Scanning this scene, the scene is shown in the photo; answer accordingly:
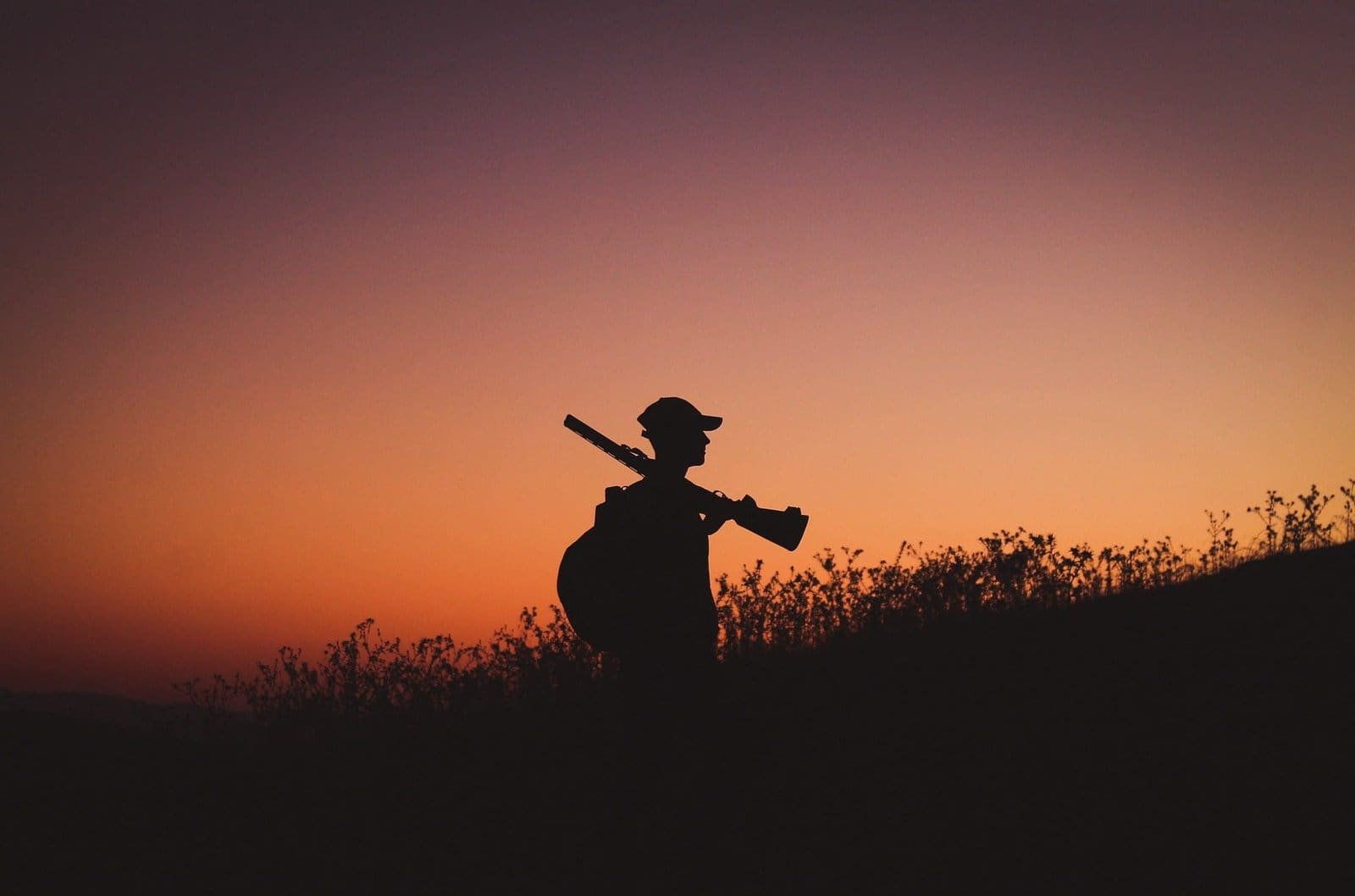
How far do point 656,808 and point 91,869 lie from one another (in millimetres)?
4360

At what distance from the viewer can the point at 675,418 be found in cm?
504

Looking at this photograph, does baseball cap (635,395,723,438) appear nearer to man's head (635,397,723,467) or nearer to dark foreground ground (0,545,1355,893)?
man's head (635,397,723,467)

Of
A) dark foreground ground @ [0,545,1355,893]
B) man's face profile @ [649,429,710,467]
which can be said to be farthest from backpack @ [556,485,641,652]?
dark foreground ground @ [0,545,1355,893]

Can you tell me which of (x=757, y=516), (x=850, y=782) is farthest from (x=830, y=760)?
(x=757, y=516)

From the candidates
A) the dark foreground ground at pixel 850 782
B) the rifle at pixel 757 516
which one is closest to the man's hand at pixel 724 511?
the rifle at pixel 757 516

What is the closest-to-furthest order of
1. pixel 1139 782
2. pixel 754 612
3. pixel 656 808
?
pixel 656 808 < pixel 1139 782 < pixel 754 612

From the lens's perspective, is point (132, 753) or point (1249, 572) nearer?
point (132, 753)

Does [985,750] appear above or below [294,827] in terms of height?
above

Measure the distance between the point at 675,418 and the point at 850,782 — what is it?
10.1ft

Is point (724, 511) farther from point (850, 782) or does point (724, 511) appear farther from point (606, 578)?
point (850, 782)

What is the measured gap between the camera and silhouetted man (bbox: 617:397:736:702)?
15.8 ft

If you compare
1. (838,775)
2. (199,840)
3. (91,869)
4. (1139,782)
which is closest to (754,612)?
(838,775)

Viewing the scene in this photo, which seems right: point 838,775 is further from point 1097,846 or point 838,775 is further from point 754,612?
point 754,612

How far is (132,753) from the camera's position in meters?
8.81
